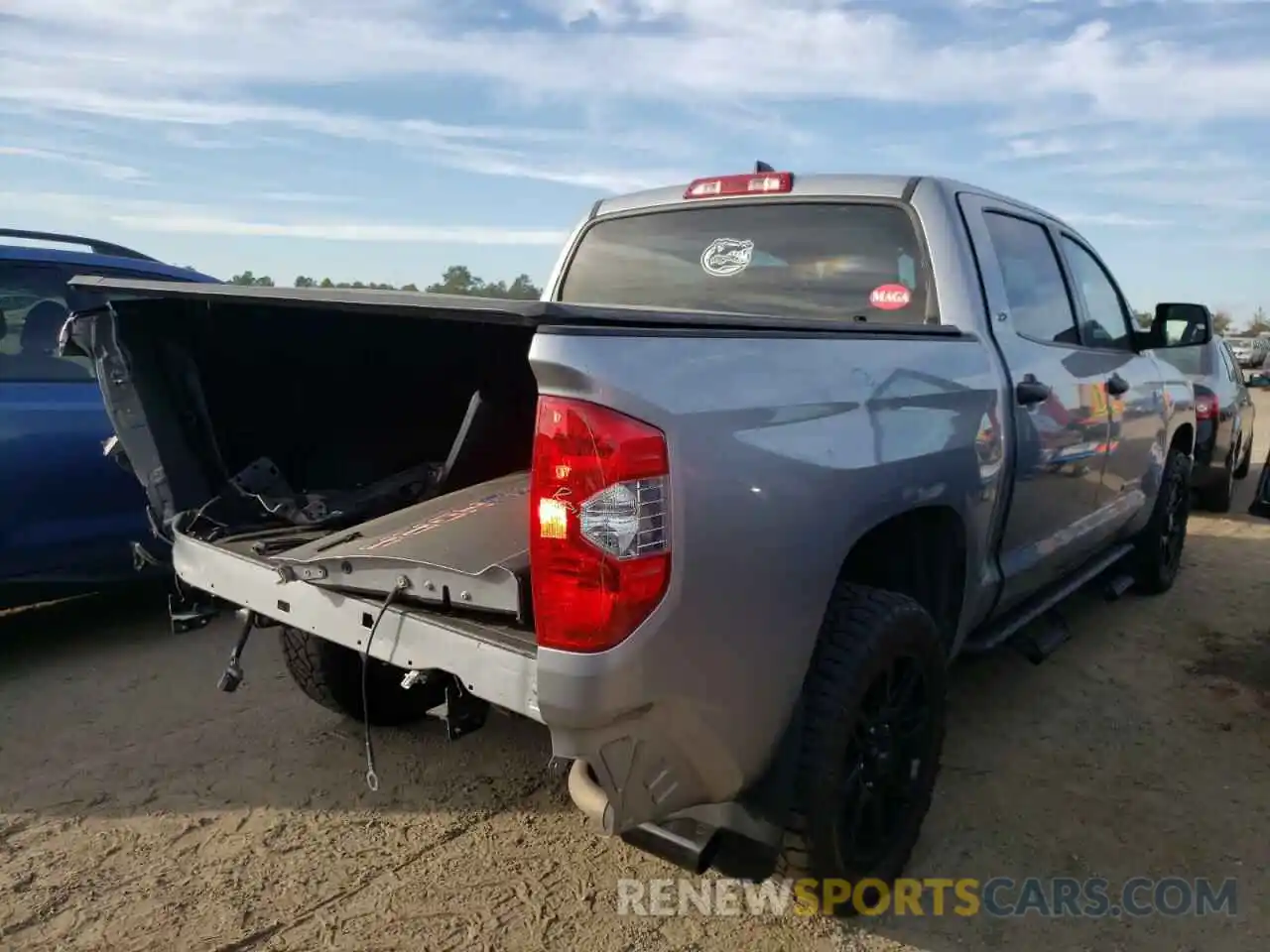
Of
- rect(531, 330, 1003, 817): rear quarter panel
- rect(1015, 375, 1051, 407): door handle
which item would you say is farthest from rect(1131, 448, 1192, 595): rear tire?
rect(531, 330, 1003, 817): rear quarter panel

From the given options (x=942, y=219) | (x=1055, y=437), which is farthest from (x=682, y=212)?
(x=1055, y=437)

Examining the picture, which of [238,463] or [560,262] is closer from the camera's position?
[238,463]

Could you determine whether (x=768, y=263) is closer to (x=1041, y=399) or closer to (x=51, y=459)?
(x=1041, y=399)

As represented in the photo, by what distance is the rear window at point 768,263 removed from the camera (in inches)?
130

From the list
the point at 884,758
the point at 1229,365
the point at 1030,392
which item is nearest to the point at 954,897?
the point at 884,758

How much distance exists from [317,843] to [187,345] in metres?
1.61

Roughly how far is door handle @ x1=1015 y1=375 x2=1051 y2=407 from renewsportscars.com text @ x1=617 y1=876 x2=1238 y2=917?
4.77 ft

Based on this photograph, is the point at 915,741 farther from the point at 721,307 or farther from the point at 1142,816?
the point at 721,307

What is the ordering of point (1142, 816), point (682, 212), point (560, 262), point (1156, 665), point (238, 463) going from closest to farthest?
point (1142, 816), point (238, 463), point (682, 212), point (560, 262), point (1156, 665)

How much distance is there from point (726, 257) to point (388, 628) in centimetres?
196

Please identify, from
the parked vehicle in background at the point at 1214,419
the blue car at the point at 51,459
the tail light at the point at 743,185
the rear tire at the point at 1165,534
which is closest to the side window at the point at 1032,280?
the tail light at the point at 743,185

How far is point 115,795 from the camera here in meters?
3.23

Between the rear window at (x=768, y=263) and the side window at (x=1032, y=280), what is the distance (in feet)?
1.46

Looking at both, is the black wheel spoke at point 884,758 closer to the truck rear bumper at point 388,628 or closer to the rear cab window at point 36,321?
the truck rear bumper at point 388,628
